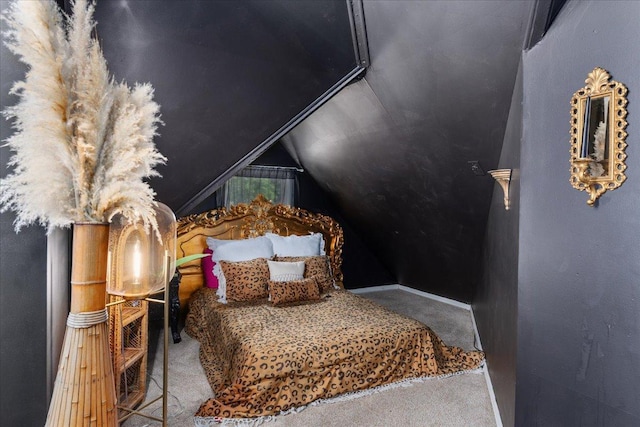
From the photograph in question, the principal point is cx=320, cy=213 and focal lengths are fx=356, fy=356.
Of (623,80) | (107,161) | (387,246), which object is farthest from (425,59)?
(387,246)

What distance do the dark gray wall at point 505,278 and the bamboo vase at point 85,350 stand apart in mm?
1714

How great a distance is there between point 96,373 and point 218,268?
2.63 m

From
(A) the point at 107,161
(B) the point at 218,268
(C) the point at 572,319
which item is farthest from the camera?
(B) the point at 218,268

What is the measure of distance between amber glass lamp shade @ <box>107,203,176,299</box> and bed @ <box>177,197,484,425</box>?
38.5 inches

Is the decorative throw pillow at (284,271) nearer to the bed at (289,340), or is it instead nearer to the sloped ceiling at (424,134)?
the bed at (289,340)

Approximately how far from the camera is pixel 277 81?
2203 millimetres

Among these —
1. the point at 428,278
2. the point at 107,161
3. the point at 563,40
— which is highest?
the point at 563,40

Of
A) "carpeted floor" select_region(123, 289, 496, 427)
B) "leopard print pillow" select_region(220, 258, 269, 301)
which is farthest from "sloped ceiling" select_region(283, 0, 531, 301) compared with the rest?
"leopard print pillow" select_region(220, 258, 269, 301)

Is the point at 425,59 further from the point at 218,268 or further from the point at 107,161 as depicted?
the point at 218,268

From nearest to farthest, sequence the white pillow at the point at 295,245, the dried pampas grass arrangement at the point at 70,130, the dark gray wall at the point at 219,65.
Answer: the dried pampas grass arrangement at the point at 70,130, the dark gray wall at the point at 219,65, the white pillow at the point at 295,245

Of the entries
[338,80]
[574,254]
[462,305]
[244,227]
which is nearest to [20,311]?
[574,254]

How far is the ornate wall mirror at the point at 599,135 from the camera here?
4.05 feet

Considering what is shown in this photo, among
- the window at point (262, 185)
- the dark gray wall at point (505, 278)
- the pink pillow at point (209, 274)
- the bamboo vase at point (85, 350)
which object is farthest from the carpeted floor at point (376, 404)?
the window at point (262, 185)

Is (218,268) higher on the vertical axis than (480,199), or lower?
lower
